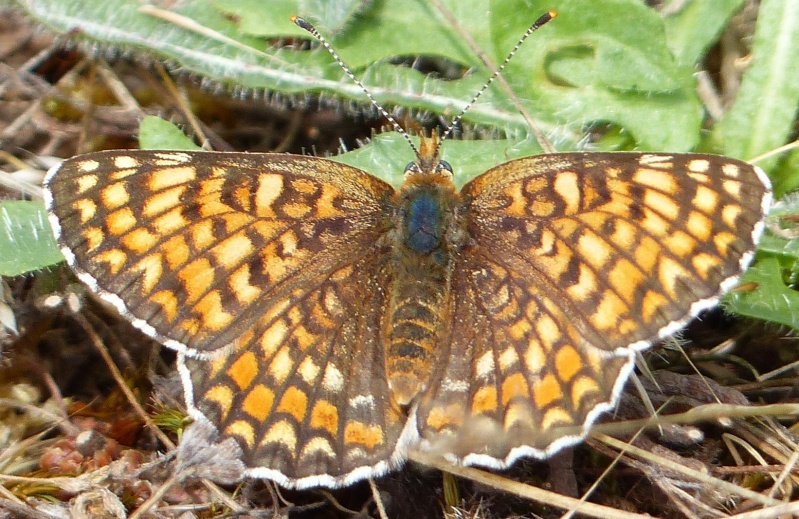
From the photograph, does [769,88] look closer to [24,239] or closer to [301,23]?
[301,23]

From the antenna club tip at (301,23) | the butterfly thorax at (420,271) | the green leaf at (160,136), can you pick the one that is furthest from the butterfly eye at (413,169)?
the green leaf at (160,136)

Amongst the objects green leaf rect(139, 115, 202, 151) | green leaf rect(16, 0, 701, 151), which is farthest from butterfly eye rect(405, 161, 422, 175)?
green leaf rect(139, 115, 202, 151)

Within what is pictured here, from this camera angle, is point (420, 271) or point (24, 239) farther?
point (24, 239)

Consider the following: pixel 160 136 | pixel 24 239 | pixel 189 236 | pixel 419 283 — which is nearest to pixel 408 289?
pixel 419 283

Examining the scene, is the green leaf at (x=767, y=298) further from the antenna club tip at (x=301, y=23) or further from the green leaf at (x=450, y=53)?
the antenna club tip at (x=301, y=23)

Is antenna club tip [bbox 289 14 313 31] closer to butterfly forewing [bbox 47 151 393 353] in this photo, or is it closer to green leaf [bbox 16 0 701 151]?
green leaf [bbox 16 0 701 151]

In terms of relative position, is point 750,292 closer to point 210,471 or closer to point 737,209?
point 737,209
